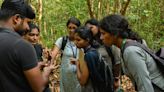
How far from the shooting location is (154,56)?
11.1 ft

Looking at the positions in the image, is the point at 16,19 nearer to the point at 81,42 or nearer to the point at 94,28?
the point at 81,42

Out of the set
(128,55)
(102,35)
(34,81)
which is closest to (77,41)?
(102,35)

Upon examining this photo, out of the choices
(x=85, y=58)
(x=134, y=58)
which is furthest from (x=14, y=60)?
(x=85, y=58)

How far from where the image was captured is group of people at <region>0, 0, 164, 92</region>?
2750mm

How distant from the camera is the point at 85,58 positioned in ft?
13.5

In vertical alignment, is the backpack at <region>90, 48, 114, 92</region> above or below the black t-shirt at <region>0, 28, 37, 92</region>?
below

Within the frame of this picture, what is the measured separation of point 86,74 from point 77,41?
57cm

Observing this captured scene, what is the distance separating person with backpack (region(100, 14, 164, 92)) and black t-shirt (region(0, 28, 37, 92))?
979 mm

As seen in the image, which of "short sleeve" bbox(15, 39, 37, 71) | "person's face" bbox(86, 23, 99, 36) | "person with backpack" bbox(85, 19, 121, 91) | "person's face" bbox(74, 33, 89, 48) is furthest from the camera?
"person's face" bbox(86, 23, 99, 36)

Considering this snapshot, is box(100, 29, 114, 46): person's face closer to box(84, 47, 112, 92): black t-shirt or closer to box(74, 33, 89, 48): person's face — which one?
box(84, 47, 112, 92): black t-shirt

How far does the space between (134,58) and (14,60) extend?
114 centimetres

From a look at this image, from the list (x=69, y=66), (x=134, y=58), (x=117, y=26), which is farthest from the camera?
(x=69, y=66)

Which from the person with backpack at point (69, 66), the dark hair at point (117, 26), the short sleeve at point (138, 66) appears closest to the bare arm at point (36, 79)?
the short sleeve at point (138, 66)

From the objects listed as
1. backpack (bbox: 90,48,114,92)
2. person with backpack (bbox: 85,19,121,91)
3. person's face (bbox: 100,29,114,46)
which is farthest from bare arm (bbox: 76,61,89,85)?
person's face (bbox: 100,29,114,46)
